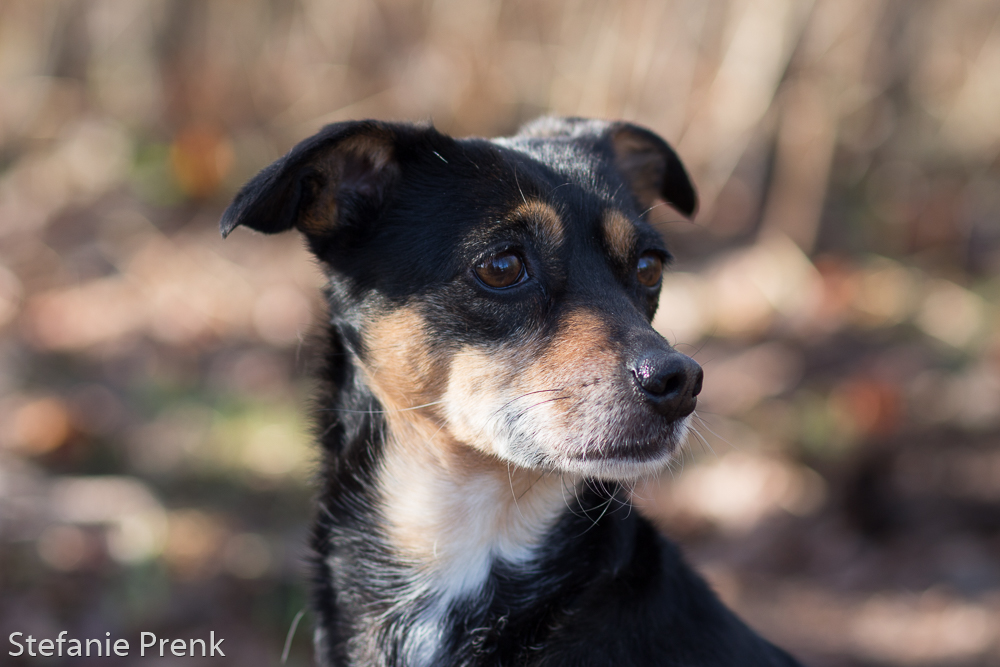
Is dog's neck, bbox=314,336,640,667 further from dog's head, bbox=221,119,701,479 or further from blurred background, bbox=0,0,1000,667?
blurred background, bbox=0,0,1000,667

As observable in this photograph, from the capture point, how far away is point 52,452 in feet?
18.4

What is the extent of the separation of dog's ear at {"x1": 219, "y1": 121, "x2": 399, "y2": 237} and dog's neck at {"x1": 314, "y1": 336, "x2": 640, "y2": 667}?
609 millimetres

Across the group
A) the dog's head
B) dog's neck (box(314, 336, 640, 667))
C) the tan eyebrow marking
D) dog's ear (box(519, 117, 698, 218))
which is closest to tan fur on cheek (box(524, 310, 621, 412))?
the dog's head

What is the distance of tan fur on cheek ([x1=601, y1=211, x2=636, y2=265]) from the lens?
2.84 m

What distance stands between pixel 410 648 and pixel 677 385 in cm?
124

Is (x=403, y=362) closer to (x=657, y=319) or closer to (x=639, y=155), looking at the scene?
(x=639, y=155)

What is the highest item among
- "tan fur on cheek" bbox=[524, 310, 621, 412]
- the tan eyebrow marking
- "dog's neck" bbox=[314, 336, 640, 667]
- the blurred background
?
the tan eyebrow marking

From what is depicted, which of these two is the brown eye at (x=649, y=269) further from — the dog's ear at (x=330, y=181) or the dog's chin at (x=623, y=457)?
the dog's ear at (x=330, y=181)

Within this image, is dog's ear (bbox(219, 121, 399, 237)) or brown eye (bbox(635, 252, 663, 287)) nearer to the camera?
dog's ear (bbox(219, 121, 399, 237))

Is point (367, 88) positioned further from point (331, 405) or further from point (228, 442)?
point (331, 405)

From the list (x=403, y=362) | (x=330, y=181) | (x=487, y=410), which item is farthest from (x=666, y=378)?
(x=330, y=181)

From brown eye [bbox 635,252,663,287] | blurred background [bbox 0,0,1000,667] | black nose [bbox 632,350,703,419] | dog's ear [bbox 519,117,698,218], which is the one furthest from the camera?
blurred background [bbox 0,0,1000,667]

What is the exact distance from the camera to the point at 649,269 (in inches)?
119

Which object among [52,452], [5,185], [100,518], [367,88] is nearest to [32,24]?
[5,185]
